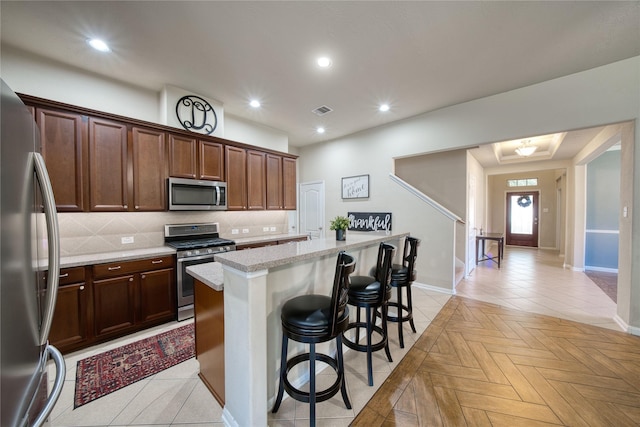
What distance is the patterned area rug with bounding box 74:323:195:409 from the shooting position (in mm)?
1924

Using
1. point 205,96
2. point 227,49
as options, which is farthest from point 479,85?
point 205,96

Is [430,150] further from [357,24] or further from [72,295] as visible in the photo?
[72,295]

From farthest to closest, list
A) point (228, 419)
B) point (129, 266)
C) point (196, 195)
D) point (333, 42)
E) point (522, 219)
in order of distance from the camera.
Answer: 1. point (522, 219)
2. point (196, 195)
3. point (129, 266)
4. point (333, 42)
5. point (228, 419)

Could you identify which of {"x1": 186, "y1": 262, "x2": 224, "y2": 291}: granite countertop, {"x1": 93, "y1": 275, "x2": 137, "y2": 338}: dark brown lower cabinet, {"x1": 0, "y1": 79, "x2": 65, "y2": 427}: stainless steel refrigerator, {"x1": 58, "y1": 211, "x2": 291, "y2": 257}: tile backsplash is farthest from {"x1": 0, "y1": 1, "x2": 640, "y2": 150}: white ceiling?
{"x1": 93, "y1": 275, "x2": 137, "y2": 338}: dark brown lower cabinet

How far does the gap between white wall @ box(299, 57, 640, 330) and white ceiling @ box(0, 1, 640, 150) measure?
199 mm

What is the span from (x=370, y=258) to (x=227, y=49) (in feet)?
9.37

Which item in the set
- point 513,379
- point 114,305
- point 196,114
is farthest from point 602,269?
point 114,305

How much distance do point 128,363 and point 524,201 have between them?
12021 millimetres

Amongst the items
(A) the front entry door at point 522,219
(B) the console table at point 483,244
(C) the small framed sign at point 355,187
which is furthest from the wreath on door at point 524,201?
(C) the small framed sign at point 355,187

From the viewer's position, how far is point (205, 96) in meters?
3.65

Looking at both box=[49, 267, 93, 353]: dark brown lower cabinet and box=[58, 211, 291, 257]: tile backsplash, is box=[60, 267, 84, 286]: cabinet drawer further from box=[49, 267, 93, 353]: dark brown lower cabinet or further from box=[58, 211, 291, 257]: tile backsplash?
box=[58, 211, 291, 257]: tile backsplash

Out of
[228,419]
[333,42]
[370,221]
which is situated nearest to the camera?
[228,419]

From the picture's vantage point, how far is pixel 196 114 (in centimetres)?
360

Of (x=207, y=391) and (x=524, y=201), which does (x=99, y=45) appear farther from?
(x=524, y=201)
